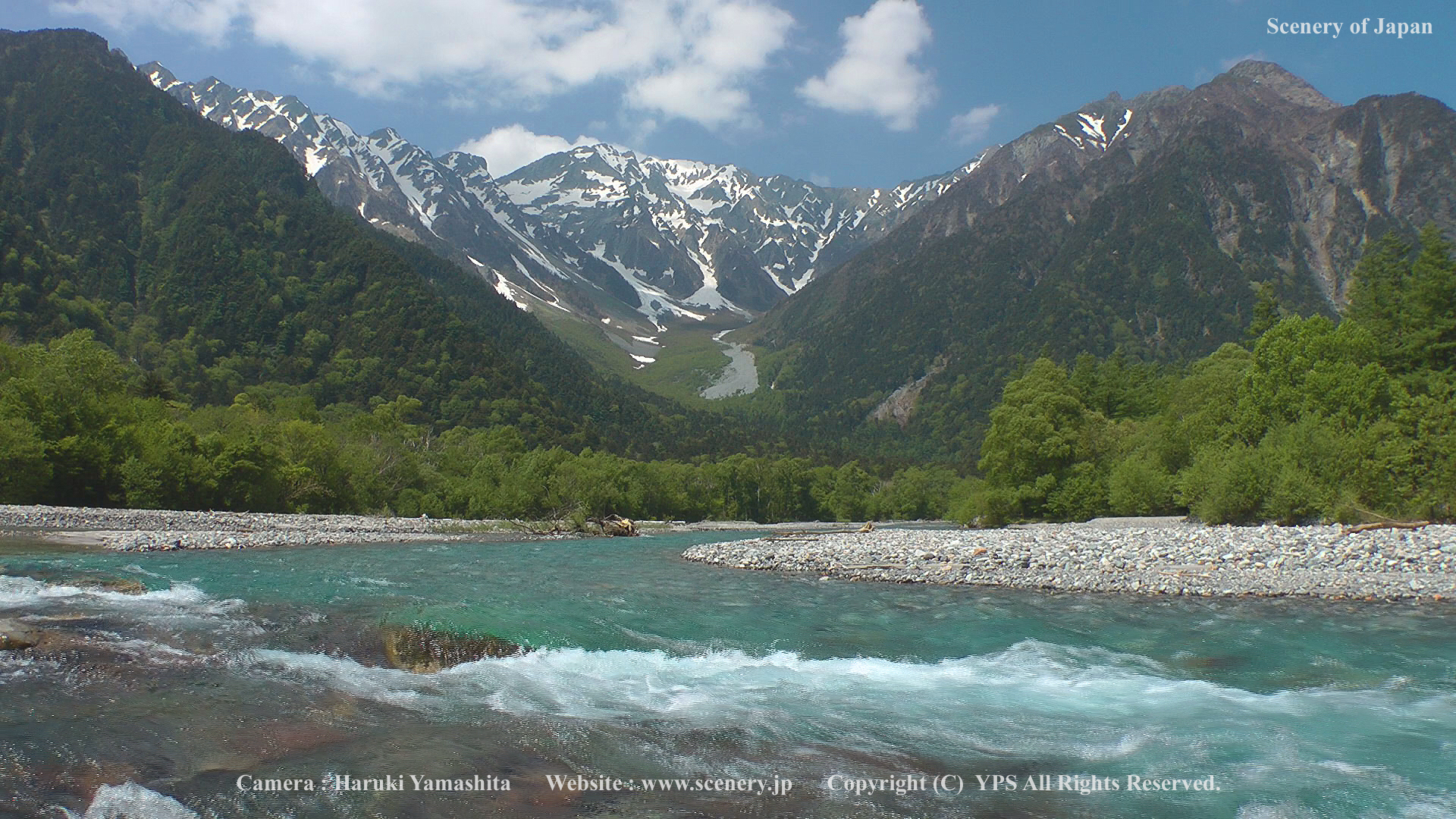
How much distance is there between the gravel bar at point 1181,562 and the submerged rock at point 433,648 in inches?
658

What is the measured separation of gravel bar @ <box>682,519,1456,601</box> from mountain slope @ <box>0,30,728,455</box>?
12348 centimetres

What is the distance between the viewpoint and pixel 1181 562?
87.8 feet

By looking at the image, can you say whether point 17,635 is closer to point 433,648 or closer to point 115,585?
point 433,648

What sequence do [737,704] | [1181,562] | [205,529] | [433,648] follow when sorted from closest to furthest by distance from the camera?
[737,704], [433,648], [1181,562], [205,529]

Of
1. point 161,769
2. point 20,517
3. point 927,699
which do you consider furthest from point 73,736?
point 20,517

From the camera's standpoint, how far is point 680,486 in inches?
4397

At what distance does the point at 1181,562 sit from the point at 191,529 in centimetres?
4385

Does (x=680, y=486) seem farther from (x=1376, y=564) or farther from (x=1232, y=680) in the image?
(x=1232, y=680)

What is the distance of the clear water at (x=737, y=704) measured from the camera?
8.31 m

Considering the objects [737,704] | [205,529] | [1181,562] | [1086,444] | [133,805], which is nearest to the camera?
[133,805]

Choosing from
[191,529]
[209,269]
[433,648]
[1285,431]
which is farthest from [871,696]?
[209,269]

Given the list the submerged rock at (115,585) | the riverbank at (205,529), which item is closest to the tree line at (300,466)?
the riverbank at (205,529)

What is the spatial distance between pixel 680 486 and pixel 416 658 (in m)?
98.4

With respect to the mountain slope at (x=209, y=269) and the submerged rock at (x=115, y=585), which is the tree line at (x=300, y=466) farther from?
the submerged rock at (x=115, y=585)
